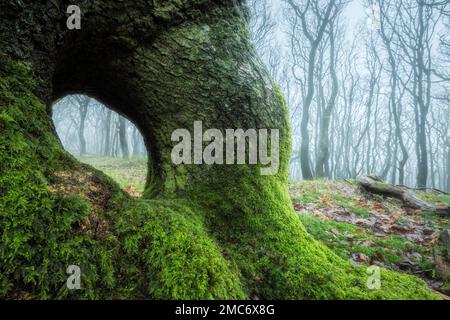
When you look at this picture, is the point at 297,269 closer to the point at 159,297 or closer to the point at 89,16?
the point at 159,297

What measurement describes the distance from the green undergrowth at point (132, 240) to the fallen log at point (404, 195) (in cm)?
620

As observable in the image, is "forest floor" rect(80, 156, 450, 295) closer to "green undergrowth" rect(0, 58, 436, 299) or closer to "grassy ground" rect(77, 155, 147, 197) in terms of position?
"green undergrowth" rect(0, 58, 436, 299)

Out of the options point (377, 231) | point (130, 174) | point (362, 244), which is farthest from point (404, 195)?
point (130, 174)

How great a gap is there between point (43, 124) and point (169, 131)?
1085 mm

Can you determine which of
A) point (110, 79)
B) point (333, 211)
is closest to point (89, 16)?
point (110, 79)

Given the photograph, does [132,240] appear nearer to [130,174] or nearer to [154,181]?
[154,181]

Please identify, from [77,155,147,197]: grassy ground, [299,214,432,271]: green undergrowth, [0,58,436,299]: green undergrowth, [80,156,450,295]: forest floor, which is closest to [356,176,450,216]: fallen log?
[80,156,450,295]: forest floor

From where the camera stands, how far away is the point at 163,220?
1925mm

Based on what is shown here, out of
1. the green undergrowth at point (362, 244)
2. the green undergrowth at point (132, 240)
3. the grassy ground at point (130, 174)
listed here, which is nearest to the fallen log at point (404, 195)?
the green undergrowth at point (362, 244)

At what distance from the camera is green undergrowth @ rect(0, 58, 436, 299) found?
4.73ft

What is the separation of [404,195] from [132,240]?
30.2ft

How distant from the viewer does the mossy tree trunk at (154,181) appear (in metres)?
1.53
